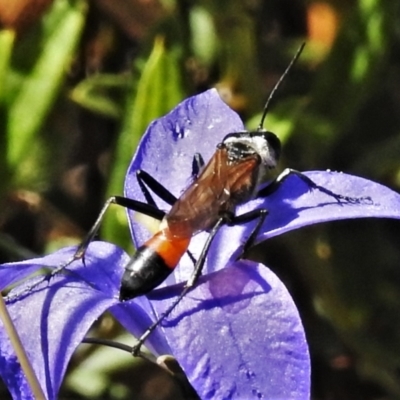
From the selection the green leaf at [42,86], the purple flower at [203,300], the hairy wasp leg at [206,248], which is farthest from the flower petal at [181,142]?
the green leaf at [42,86]

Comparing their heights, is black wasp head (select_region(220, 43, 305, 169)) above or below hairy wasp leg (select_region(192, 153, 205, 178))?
above

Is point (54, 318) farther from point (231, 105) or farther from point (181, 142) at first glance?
point (231, 105)

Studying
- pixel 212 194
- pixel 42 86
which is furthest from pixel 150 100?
pixel 212 194

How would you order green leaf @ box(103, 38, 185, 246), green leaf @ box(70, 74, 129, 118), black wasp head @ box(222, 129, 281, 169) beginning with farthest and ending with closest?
1. green leaf @ box(70, 74, 129, 118)
2. green leaf @ box(103, 38, 185, 246)
3. black wasp head @ box(222, 129, 281, 169)

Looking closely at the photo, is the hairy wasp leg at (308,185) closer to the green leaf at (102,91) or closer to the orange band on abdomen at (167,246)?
the orange band on abdomen at (167,246)

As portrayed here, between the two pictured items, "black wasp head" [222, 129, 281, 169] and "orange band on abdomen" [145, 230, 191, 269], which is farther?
"black wasp head" [222, 129, 281, 169]

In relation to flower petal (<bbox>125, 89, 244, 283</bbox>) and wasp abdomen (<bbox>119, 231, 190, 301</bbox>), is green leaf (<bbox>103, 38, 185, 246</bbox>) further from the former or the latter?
wasp abdomen (<bbox>119, 231, 190, 301</bbox>)

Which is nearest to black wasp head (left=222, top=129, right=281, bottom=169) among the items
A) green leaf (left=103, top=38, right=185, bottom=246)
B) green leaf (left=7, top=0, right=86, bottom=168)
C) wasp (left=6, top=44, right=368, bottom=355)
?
wasp (left=6, top=44, right=368, bottom=355)

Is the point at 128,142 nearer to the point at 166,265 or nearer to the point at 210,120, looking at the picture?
the point at 210,120
